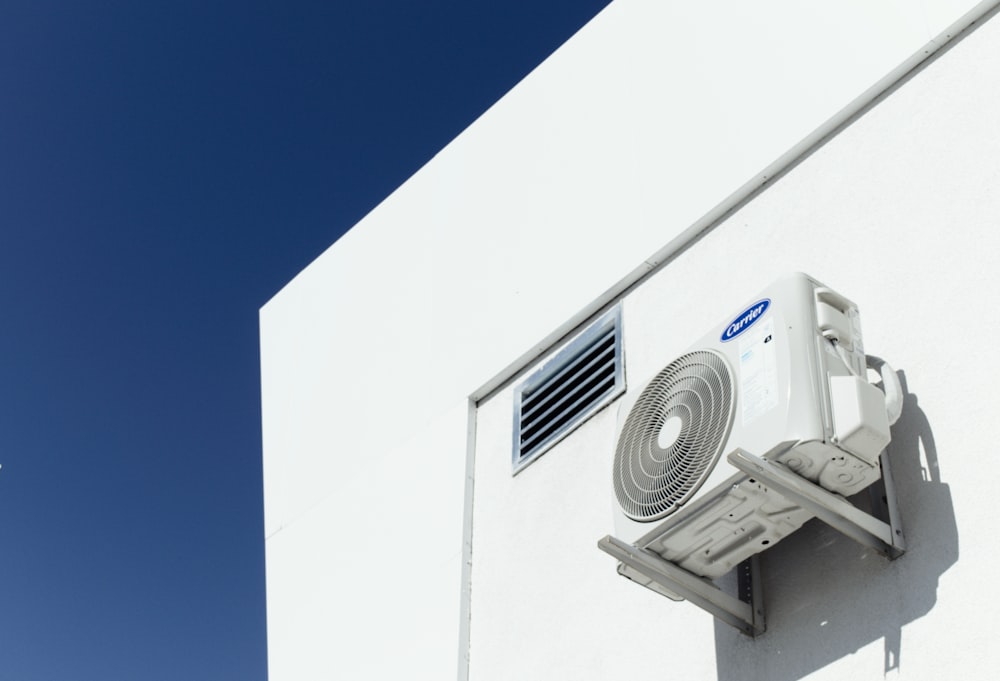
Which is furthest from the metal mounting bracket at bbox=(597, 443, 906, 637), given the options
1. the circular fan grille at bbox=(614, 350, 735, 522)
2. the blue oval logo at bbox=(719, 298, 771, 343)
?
the blue oval logo at bbox=(719, 298, 771, 343)

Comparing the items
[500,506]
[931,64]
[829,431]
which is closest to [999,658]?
[829,431]

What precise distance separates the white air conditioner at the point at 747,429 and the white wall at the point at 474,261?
0.83 m

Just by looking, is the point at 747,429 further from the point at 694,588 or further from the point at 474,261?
the point at 474,261

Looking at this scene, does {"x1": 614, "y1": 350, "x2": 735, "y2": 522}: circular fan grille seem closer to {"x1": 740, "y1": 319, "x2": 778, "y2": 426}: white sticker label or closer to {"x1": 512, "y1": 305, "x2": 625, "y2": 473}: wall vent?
{"x1": 740, "y1": 319, "x2": 778, "y2": 426}: white sticker label

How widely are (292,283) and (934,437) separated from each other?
3.80m

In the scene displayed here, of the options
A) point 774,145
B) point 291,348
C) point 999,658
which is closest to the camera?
point 999,658

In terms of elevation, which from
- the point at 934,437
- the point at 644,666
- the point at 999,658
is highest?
the point at 934,437

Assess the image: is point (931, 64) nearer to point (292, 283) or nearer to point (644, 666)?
point (644, 666)

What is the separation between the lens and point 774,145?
3.93 m

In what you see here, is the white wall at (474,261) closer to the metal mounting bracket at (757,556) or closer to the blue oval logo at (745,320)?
the blue oval logo at (745,320)

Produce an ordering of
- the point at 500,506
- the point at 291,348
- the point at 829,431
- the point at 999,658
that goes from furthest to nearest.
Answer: the point at 291,348
the point at 500,506
the point at 829,431
the point at 999,658

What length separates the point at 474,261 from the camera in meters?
5.04

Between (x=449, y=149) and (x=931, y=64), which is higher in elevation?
(x=449, y=149)

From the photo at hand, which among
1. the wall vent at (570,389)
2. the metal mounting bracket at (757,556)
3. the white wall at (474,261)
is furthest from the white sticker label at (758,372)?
the wall vent at (570,389)
